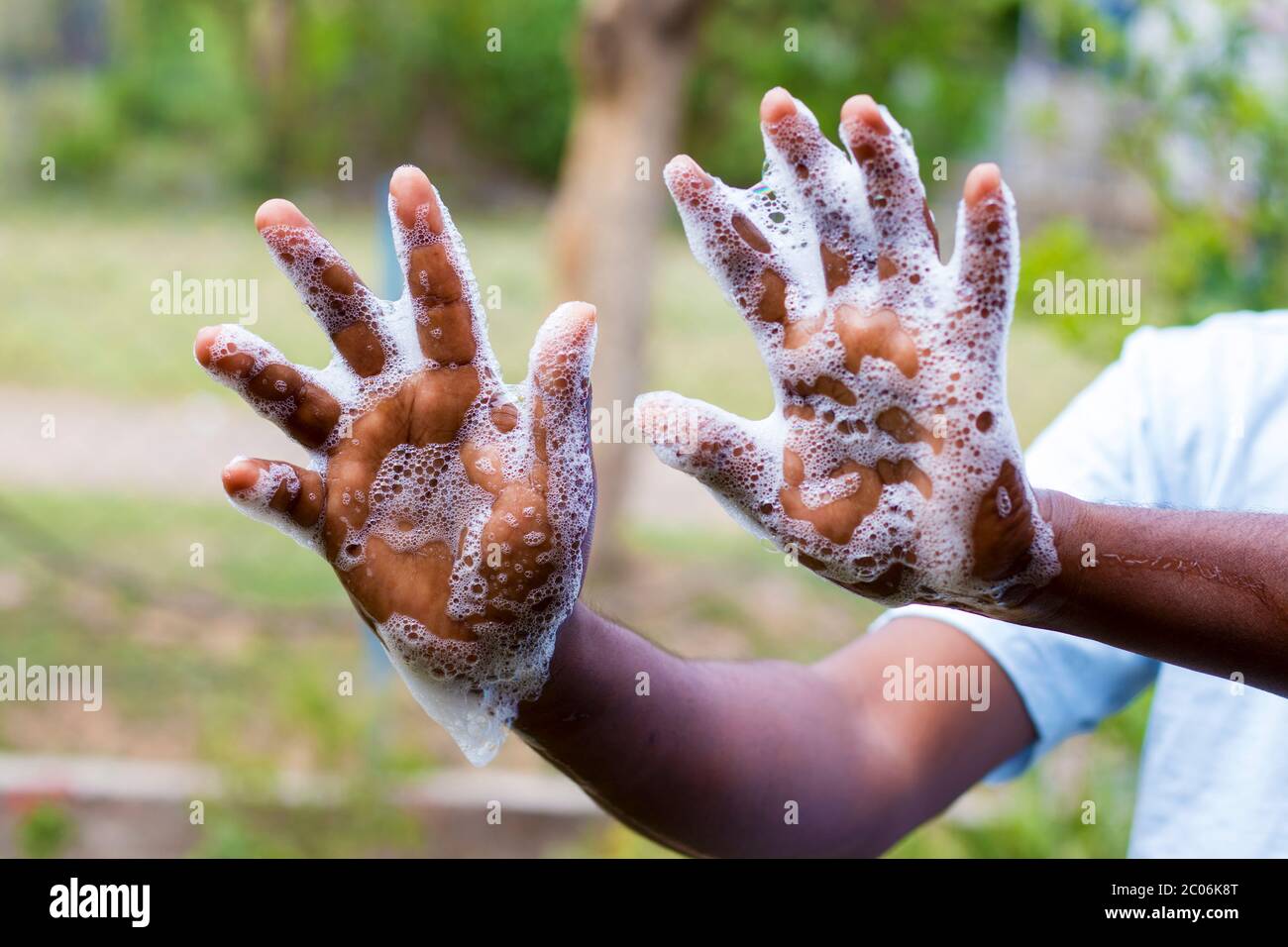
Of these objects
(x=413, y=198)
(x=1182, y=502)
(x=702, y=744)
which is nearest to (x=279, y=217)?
(x=413, y=198)

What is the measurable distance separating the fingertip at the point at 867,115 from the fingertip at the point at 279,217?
44 cm

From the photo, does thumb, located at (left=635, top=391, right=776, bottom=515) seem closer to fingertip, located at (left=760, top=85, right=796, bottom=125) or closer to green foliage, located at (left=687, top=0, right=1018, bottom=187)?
fingertip, located at (left=760, top=85, right=796, bottom=125)

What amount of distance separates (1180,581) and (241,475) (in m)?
0.77

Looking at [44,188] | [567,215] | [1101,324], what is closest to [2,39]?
[44,188]

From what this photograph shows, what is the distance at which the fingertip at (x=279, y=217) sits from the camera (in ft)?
3.22

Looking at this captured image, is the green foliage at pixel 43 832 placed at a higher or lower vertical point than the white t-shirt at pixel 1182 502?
lower

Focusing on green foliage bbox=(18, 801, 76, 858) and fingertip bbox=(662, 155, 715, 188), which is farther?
green foliage bbox=(18, 801, 76, 858)

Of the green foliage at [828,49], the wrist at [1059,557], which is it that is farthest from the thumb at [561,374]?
the green foliage at [828,49]

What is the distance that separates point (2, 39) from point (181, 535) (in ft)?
29.2

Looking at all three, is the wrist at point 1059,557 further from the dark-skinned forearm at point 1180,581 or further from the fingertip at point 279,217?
the fingertip at point 279,217

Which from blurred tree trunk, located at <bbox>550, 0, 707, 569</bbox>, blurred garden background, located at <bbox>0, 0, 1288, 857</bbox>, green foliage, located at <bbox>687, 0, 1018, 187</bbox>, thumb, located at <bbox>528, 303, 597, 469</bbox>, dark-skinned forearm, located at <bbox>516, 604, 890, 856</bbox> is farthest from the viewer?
green foliage, located at <bbox>687, 0, 1018, 187</bbox>

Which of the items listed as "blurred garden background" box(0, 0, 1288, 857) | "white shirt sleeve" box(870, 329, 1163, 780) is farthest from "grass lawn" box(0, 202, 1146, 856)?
"white shirt sleeve" box(870, 329, 1163, 780)

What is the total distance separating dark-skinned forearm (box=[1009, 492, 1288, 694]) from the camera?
99 cm

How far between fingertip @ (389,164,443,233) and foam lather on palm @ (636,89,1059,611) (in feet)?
0.64
